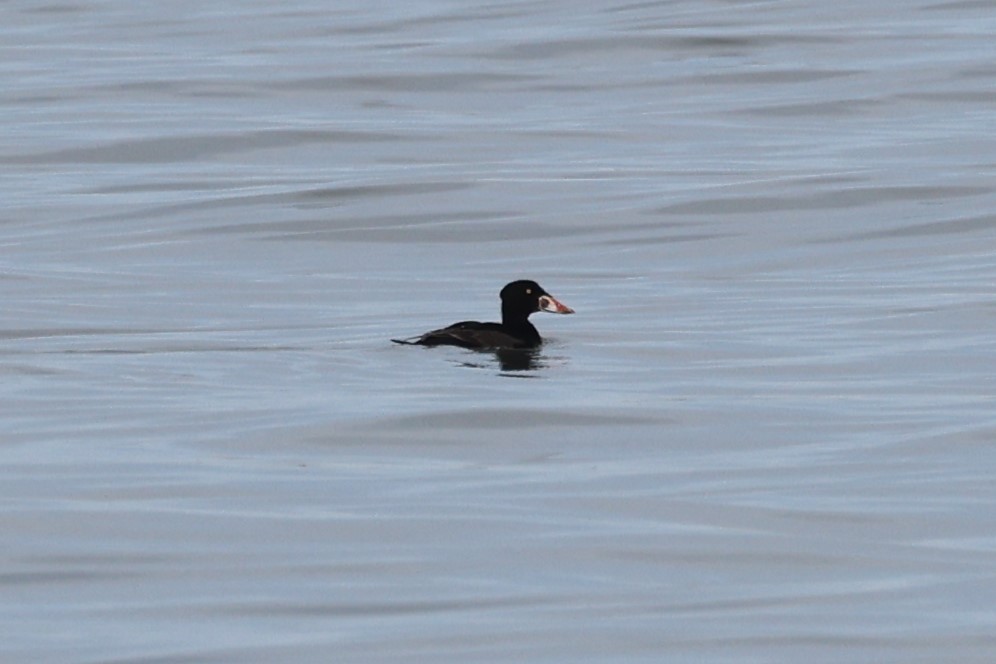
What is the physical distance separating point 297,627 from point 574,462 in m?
3.31

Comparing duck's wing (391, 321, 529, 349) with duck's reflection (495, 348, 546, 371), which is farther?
duck's wing (391, 321, 529, 349)

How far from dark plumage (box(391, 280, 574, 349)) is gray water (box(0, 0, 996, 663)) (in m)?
0.19

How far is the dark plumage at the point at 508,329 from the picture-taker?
15.8 meters

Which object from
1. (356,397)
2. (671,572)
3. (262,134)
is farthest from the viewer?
(262,134)

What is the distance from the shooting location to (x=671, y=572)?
9641mm

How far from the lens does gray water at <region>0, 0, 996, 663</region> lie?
9.21m

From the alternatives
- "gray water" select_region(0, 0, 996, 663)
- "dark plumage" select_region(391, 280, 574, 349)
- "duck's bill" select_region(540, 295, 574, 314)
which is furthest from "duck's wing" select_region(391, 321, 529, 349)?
"duck's bill" select_region(540, 295, 574, 314)

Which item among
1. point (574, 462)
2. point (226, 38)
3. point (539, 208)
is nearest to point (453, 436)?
point (574, 462)

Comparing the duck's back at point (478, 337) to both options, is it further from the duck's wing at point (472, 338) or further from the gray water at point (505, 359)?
the gray water at point (505, 359)

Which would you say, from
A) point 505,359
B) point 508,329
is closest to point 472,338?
point 505,359

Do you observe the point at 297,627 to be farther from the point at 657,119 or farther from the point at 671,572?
the point at 657,119

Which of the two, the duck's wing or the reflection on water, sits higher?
the duck's wing

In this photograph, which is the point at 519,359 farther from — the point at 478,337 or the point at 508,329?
the point at 508,329

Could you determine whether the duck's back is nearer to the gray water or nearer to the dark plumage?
the dark plumage
